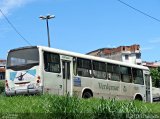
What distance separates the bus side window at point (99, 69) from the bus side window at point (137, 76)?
12.4 feet

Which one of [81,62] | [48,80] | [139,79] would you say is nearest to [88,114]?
[48,80]

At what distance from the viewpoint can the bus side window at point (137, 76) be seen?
2889 centimetres

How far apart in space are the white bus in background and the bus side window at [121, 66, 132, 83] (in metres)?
1.30

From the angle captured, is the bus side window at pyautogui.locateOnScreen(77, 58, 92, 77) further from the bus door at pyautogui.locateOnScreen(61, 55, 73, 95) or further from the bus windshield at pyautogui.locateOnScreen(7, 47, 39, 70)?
the bus windshield at pyautogui.locateOnScreen(7, 47, 39, 70)

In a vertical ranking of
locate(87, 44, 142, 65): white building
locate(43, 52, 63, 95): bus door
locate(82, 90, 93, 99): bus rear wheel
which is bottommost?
locate(82, 90, 93, 99): bus rear wheel

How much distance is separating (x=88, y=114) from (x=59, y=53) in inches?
513

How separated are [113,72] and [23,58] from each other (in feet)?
21.2

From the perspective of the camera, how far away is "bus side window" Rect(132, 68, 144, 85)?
28891mm

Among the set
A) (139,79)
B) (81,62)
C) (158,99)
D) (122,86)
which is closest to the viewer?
(81,62)

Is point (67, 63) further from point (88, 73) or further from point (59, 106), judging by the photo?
point (59, 106)

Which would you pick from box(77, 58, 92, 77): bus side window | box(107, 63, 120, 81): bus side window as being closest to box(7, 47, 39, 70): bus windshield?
box(77, 58, 92, 77): bus side window

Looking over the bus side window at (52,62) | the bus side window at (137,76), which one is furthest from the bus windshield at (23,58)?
the bus side window at (137,76)

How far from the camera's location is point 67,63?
23016 mm

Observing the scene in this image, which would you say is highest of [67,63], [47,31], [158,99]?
[47,31]
